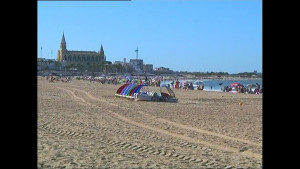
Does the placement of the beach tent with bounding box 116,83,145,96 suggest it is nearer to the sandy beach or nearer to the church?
the sandy beach

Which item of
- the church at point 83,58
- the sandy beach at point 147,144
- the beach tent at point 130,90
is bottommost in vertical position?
the sandy beach at point 147,144

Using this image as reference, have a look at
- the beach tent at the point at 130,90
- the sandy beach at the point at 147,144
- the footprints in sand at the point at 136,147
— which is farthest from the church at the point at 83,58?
the footprints in sand at the point at 136,147

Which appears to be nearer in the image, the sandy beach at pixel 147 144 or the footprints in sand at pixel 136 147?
the sandy beach at pixel 147 144

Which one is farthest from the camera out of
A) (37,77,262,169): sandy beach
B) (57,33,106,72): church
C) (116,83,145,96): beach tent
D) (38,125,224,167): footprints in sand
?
(57,33,106,72): church

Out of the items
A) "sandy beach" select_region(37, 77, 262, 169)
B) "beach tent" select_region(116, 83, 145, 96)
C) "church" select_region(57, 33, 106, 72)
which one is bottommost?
"sandy beach" select_region(37, 77, 262, 169)

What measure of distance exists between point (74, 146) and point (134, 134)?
1829 mm

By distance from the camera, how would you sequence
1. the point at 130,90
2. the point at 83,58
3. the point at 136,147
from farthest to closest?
the point at 83,58 → the point at 130,90 → the point at 136,147

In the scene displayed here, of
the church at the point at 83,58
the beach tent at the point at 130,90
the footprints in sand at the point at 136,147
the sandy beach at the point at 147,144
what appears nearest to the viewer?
the sandy beach at the point at 147,144

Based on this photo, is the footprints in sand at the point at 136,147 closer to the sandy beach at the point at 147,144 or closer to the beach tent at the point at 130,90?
the sandy beach at the point at 147,144

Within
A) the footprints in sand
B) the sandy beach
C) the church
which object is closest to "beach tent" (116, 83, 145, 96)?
the sandy beach

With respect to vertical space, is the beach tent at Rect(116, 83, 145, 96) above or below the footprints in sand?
above

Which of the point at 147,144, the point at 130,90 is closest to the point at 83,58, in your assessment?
the point at 130,90

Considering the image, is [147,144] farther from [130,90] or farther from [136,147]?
[130,90]
